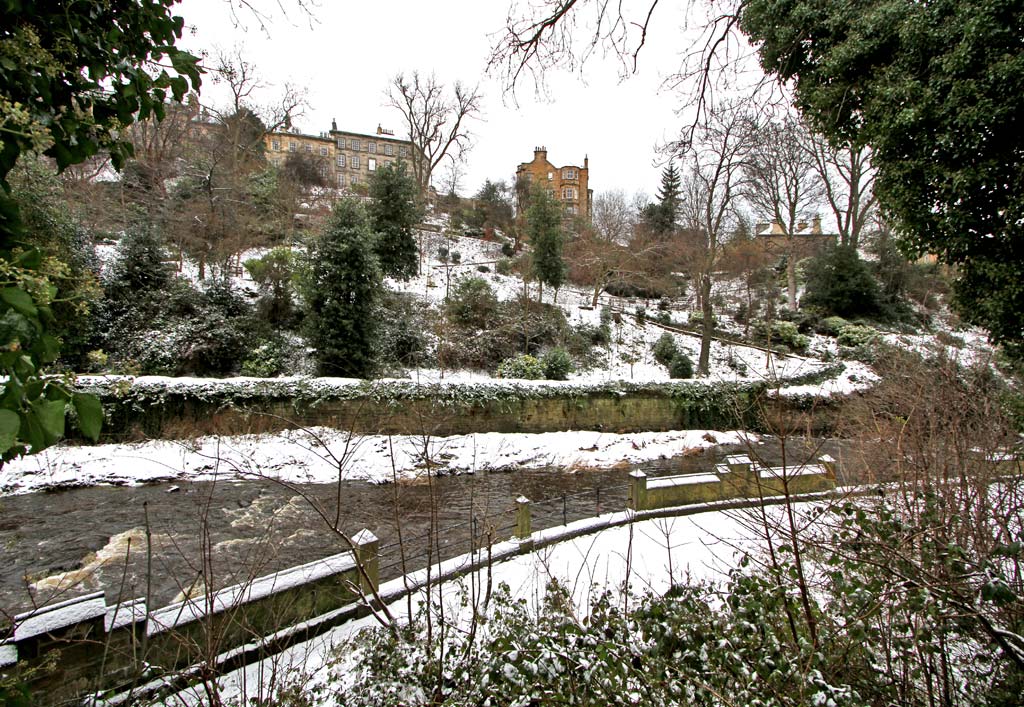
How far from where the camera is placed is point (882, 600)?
2.42 metres

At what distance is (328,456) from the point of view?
8.23m

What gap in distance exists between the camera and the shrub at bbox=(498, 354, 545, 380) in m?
14.3

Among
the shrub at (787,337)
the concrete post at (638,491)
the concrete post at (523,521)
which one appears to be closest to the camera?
the concrete post at (523,521)

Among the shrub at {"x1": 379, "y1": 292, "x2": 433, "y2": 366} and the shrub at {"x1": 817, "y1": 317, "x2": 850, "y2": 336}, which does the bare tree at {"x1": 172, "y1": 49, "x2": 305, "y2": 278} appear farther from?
the shrub at {"x1": 817, "y1": 317, "x2": 850, "y2": 336}

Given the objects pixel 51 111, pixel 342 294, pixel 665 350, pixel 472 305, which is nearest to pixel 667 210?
pixel 665 350

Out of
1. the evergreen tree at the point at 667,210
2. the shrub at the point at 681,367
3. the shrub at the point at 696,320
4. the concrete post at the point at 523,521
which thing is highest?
the evergreen tree at the point at 667,210

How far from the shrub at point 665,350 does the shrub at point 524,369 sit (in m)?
6.84

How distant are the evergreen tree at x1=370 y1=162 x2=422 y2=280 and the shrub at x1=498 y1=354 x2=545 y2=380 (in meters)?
6.83

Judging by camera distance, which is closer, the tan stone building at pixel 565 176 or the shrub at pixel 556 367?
the shrub at pixel 556 367

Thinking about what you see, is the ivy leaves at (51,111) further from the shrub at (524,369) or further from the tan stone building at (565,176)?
the tan stone building at (565,176)

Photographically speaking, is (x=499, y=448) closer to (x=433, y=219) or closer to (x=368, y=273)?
(x=368, y=273)

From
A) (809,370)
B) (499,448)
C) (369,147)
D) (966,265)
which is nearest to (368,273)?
(499,448)

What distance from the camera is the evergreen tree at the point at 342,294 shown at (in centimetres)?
1253

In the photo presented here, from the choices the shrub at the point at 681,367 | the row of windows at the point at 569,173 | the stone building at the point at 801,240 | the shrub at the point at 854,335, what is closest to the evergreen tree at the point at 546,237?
the shrub at the point at 681,367
